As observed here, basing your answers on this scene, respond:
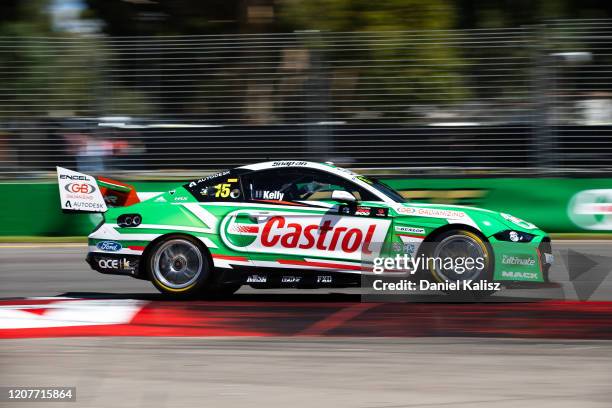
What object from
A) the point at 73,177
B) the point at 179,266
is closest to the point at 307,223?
the point at 179,266

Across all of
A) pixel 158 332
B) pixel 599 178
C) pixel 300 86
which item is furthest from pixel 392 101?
pixel 158 332

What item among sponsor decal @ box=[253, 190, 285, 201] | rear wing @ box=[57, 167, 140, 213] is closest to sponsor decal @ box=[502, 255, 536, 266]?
sponsor decal @ box=[253, 190, 285, 201]

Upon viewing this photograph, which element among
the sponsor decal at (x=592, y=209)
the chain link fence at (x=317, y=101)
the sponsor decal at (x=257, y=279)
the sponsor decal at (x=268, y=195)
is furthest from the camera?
the chain link fence at (x=317, y=101)

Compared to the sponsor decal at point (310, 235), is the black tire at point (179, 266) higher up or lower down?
lower down

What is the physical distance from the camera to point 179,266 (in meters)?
9.52

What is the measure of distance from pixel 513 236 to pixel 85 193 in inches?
162

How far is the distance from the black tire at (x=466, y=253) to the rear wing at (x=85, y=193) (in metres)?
3.13

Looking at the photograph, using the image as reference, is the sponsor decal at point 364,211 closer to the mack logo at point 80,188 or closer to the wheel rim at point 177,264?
the wheel rim at point 177,264

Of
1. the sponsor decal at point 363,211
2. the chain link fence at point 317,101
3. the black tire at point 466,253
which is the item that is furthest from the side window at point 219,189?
the chain link fence at point 317,101

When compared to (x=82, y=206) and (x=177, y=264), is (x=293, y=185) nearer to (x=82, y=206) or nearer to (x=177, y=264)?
(x=177, y=264)

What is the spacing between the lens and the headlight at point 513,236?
9000 mm

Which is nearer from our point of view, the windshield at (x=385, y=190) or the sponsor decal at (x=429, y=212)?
the sponsor decal at (x=429, y=212)

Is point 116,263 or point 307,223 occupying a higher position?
point 307,223

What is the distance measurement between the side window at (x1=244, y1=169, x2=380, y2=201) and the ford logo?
1.37 m
